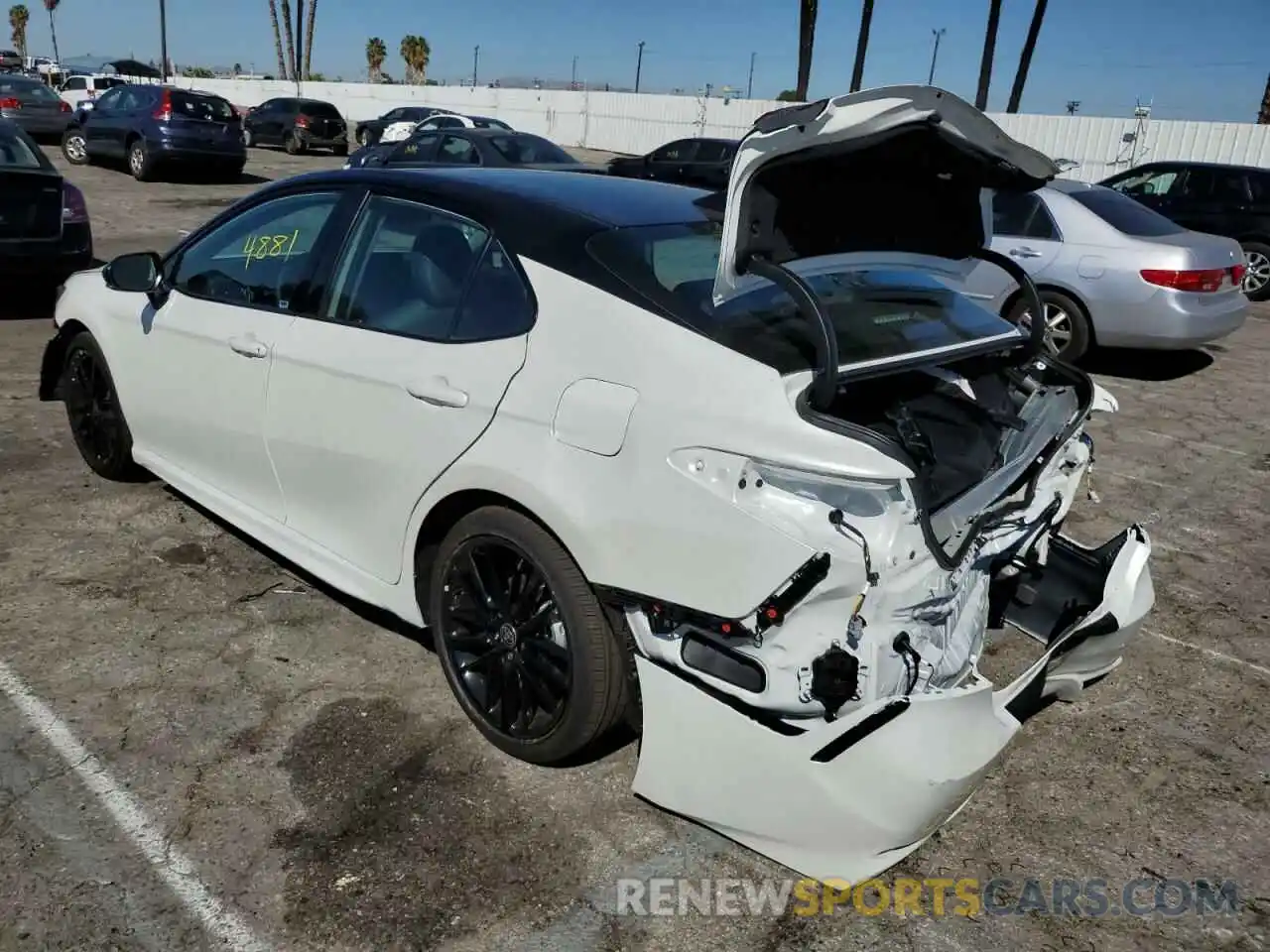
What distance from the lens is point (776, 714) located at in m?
2.31

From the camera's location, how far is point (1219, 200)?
12.9 metres

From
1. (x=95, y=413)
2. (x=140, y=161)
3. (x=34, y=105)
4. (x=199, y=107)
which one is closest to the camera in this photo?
(x=95, y=413)

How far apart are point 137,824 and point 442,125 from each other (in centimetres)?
2015

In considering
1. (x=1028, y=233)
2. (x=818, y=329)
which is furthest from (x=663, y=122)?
(x=818, y=329)

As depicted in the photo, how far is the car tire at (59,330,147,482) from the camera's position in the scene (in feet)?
14.9

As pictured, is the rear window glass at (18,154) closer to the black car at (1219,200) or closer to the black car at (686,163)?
the black car at (686,163)

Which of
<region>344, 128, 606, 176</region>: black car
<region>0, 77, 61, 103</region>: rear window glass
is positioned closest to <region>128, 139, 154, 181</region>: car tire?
<region>0, 77, 61, 103</region>: rear window glass

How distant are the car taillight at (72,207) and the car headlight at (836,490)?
774 centimetres

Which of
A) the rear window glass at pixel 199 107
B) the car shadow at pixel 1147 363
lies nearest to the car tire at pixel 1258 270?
the car shadow at pixel 1147 363

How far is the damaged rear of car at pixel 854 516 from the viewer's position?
7.38 feet

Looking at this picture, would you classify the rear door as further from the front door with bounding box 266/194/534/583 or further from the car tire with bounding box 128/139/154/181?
the car tire with bounding box 128/139/154/181

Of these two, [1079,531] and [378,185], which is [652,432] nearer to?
[378,185]

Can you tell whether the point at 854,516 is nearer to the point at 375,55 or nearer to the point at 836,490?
the point at 836,490

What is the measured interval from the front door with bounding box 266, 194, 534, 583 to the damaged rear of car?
0.42 metres
